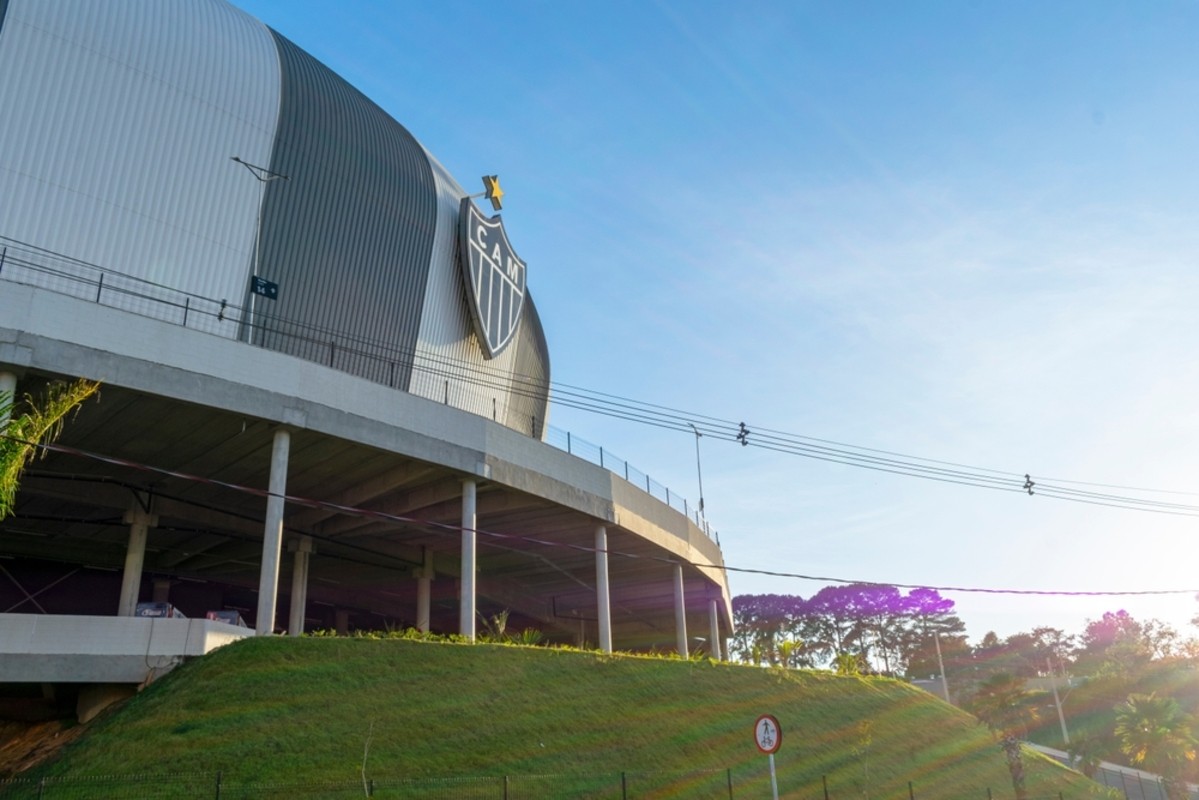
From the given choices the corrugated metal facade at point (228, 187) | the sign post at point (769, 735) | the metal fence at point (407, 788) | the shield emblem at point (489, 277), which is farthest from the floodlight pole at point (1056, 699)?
the corrugated metal facade at point (228, 187)

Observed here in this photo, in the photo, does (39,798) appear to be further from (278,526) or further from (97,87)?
(97,87)

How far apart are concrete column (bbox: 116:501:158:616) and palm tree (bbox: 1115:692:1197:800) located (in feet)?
102

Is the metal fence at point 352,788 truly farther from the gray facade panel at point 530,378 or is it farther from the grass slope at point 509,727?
the gray facade panel at point 530,378

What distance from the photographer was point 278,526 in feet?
80.8

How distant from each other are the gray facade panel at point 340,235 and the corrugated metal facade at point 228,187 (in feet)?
0.18

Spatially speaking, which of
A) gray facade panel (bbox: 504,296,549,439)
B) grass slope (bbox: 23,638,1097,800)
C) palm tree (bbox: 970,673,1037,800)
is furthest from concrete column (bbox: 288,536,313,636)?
palm tree (bbox: 970,673,1037,800)

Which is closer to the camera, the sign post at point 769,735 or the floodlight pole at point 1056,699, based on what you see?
the sign post at point 769,735

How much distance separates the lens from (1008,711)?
2720 centimetres

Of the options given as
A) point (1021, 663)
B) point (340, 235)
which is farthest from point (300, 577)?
point (1021, 663)

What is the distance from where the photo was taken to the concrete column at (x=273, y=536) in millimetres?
23797

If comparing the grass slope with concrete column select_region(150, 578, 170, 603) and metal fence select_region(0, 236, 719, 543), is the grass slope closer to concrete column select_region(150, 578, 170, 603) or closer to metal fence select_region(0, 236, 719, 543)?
metal fence select_region(0, 236, 719, 543)

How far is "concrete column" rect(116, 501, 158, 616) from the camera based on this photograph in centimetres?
2805

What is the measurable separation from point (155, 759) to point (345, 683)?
15.0 ft

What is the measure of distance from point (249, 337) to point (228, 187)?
190 inches
